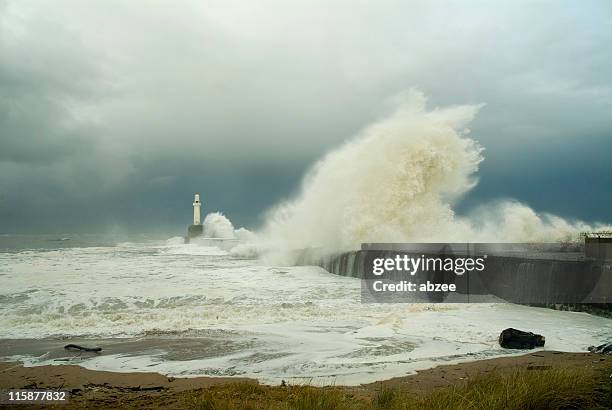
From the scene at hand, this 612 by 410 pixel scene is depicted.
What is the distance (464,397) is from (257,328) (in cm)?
502

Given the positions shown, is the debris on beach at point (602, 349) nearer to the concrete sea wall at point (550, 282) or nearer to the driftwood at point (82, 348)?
the concrete sea wall at point (550, 282)

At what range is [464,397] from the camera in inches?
138

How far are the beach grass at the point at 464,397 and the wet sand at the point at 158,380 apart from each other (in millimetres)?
373

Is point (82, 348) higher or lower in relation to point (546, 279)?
lower

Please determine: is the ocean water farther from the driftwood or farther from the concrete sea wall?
the concrete sea wall

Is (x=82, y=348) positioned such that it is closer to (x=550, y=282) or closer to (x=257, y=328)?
(x=257, y=328)

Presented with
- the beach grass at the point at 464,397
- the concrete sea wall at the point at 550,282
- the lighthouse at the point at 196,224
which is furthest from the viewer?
the lighthouse at the point at 196,224

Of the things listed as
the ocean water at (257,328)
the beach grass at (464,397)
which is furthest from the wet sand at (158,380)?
the beach grass at (464,397)

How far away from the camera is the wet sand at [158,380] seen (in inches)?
175

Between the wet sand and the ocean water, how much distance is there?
25 centimetres

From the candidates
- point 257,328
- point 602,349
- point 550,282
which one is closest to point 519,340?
point 602,349

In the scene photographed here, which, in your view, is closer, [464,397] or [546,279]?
[464,397]

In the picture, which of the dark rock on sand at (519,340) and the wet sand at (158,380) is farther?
the dark rock on sand at (519,340)

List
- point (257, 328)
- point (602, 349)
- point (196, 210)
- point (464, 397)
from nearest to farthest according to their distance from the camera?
point (464, 397)
point (602, 349)
point (257, 328)
point (196, 210)
